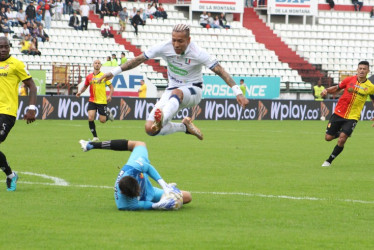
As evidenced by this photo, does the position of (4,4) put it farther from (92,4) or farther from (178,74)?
(178,74)

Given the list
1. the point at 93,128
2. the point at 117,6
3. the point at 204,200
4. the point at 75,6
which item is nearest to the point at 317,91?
the point at 117,6

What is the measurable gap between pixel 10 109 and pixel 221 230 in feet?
14.5

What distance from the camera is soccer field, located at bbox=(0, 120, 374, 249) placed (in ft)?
27.3

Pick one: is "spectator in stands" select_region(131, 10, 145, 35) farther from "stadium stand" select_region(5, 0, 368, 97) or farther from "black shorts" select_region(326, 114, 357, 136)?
"black shorts" select_region(326, 114, 357, 136)

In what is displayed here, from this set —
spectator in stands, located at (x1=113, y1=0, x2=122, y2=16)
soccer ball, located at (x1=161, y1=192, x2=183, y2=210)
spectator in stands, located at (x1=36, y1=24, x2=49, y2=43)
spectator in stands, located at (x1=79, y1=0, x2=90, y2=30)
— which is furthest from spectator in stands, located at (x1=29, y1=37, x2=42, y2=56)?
soccer ball, located at (x1=161, y1=192, x2=183, y2=210)

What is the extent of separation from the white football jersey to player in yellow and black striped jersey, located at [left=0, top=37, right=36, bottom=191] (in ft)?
6.07

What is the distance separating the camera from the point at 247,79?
43062 millimetres

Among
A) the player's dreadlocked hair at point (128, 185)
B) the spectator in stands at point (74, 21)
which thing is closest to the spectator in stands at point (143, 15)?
the spectator in stands at point (74, 21)

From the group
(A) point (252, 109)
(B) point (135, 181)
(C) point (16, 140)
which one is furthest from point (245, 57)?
(B) point (135, 181)

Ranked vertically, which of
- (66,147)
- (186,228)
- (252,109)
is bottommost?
(252,109)

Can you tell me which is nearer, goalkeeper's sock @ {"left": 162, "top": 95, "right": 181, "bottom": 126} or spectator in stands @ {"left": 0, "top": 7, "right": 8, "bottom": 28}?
goalkeeper's sock @ {"left": 162, "top": 95, "right": 181, "bottom": 126}

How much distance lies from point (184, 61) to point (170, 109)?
80 centimetres

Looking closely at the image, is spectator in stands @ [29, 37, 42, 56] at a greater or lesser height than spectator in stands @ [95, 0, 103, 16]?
lesser

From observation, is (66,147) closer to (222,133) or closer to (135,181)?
(222,133)
